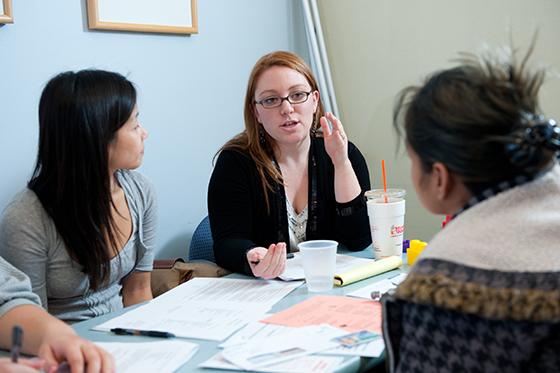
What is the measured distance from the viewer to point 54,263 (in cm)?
163

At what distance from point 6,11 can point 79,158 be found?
70 cm

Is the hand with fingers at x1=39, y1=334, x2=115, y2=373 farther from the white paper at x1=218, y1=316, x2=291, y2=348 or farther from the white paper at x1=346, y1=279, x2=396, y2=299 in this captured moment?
the white paper at x1=346, y1=279, x2=396, y2=299

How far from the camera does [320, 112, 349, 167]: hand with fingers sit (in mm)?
2000

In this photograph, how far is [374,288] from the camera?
5.14ft

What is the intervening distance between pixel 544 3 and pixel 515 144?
191 cm

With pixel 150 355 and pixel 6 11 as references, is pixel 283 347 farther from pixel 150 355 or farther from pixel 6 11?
pixel 6 11

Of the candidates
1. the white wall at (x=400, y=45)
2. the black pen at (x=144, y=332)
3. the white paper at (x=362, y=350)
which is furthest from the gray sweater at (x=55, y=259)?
the white wall at (x=400, y=45)

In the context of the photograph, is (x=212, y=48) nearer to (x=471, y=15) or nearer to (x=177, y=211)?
(x=177, y=211)

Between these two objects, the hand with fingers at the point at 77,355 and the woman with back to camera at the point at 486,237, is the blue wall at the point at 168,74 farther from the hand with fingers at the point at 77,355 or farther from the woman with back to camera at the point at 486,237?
the woman with back to camera at the point at 486,237

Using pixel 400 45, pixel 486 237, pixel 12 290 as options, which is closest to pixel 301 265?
pixel 12 290

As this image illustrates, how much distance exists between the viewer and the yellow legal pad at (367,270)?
1611 millimetres

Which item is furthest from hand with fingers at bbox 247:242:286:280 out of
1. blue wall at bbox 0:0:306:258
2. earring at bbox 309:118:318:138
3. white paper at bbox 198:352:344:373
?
blue wall at bbox 0:0:306:258

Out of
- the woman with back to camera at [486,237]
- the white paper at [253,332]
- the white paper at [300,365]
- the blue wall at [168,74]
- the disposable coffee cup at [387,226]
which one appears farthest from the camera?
the blue wall at [168,74]

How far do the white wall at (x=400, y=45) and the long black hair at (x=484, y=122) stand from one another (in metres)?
1.75
